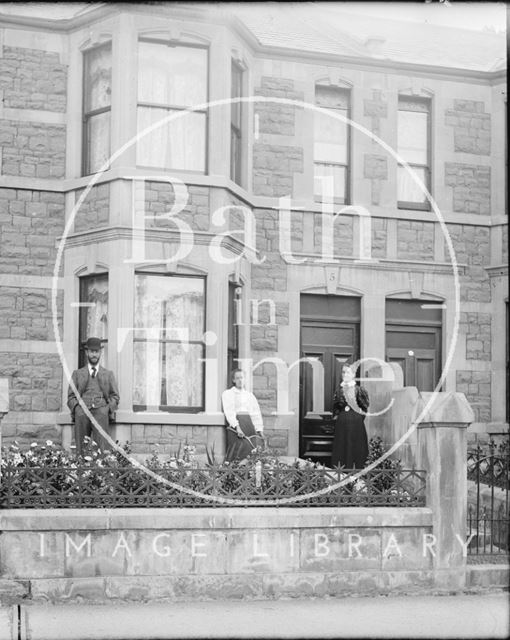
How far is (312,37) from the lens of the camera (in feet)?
59.8

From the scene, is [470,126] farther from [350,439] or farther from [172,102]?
[350,439]

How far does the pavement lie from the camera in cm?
897

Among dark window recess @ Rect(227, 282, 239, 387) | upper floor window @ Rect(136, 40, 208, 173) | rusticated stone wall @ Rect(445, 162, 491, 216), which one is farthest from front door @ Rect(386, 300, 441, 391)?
upper floor window @ Rect(136, 40, 208, 173)

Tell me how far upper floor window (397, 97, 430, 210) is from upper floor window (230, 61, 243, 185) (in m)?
2.95

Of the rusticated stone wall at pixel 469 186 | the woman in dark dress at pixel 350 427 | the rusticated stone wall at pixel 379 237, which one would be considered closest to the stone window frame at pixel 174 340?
the woman in dark dress at pixel 350 427

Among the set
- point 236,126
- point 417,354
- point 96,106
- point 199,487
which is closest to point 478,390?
point 417,354

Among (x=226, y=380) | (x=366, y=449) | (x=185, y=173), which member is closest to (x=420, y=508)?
(x=366, y=449)

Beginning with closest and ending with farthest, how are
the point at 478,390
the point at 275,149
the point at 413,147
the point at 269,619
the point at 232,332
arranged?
the point at 269,619
the point at 232,332
the point at 275,149
the point at 478,390
the point at 413,147

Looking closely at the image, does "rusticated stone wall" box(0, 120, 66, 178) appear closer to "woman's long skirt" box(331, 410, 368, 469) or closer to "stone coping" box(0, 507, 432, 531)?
"woman's long skirt" box(331, 410, 368, 469)

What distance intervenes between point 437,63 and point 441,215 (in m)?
2.66

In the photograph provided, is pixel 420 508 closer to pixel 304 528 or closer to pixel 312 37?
pixel 304 528

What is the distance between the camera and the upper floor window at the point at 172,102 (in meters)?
15.8

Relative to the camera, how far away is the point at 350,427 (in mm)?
13836

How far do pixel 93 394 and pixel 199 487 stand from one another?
13.3ft
